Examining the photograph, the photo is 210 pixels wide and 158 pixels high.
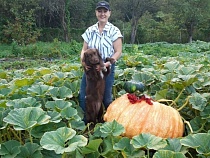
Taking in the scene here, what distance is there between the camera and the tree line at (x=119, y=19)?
26.4 m

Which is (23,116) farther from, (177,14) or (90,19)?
(90,19)

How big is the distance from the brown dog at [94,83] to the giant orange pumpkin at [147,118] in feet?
0.98

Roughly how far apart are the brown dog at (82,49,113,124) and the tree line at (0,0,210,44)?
72.7 ft

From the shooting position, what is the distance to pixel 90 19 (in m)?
35.4

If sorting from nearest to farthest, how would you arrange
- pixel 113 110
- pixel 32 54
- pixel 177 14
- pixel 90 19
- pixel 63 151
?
pixel 63 151 < pixel 113 110 < pixel 32 54 < pixel 177 14 < pixel 90 19

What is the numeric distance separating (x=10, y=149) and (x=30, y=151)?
15 centimetres

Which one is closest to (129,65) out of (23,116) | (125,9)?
(23,116)

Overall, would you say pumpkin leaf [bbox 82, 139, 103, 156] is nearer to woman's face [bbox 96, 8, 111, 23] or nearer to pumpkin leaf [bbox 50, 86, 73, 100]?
pumpkin leaf [bbox 50, 86, 73, 100]

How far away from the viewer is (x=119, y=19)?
36.6m

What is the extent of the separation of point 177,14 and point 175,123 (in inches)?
1118

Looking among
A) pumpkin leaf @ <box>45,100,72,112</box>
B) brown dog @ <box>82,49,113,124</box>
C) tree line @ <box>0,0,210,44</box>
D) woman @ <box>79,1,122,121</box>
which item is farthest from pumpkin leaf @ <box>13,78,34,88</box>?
tree line @ <box>0,0,210,44</box>

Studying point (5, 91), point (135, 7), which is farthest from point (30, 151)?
point (135, 7)

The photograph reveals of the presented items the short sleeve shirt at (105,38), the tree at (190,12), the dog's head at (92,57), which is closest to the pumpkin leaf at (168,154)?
the dog's head at (92,57)

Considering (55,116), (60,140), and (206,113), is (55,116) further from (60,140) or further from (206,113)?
(206,113)
